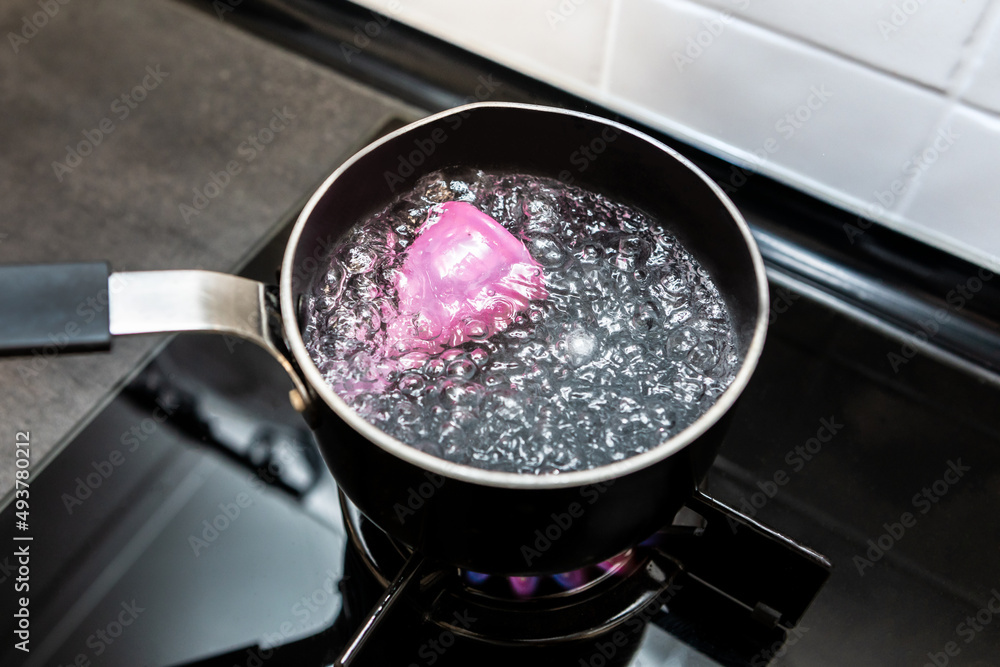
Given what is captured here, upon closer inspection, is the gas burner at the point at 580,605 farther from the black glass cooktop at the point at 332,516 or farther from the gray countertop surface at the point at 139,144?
the gray countertop surface at the point at 139,144

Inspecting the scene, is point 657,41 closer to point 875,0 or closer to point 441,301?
point 875,0

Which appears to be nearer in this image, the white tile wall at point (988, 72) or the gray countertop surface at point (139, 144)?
the white tile wall at point (988, 72)

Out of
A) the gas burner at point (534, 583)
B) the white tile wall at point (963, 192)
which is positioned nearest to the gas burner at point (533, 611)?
the gas burner at point (534, 583)

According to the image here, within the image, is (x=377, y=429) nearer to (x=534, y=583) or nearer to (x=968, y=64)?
(x=534, y=583)

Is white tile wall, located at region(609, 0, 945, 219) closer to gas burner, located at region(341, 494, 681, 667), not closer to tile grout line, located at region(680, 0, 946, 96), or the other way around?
tile grout line, located at region(680, 0, 946, 96)

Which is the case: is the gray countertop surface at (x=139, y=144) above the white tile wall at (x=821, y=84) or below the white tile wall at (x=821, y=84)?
below

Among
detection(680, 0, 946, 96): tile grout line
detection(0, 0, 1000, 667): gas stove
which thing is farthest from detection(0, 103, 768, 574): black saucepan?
detection(680, 0, 946, 96): tile grout line

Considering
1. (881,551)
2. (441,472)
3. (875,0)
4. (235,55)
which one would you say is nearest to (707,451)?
(441,472)
